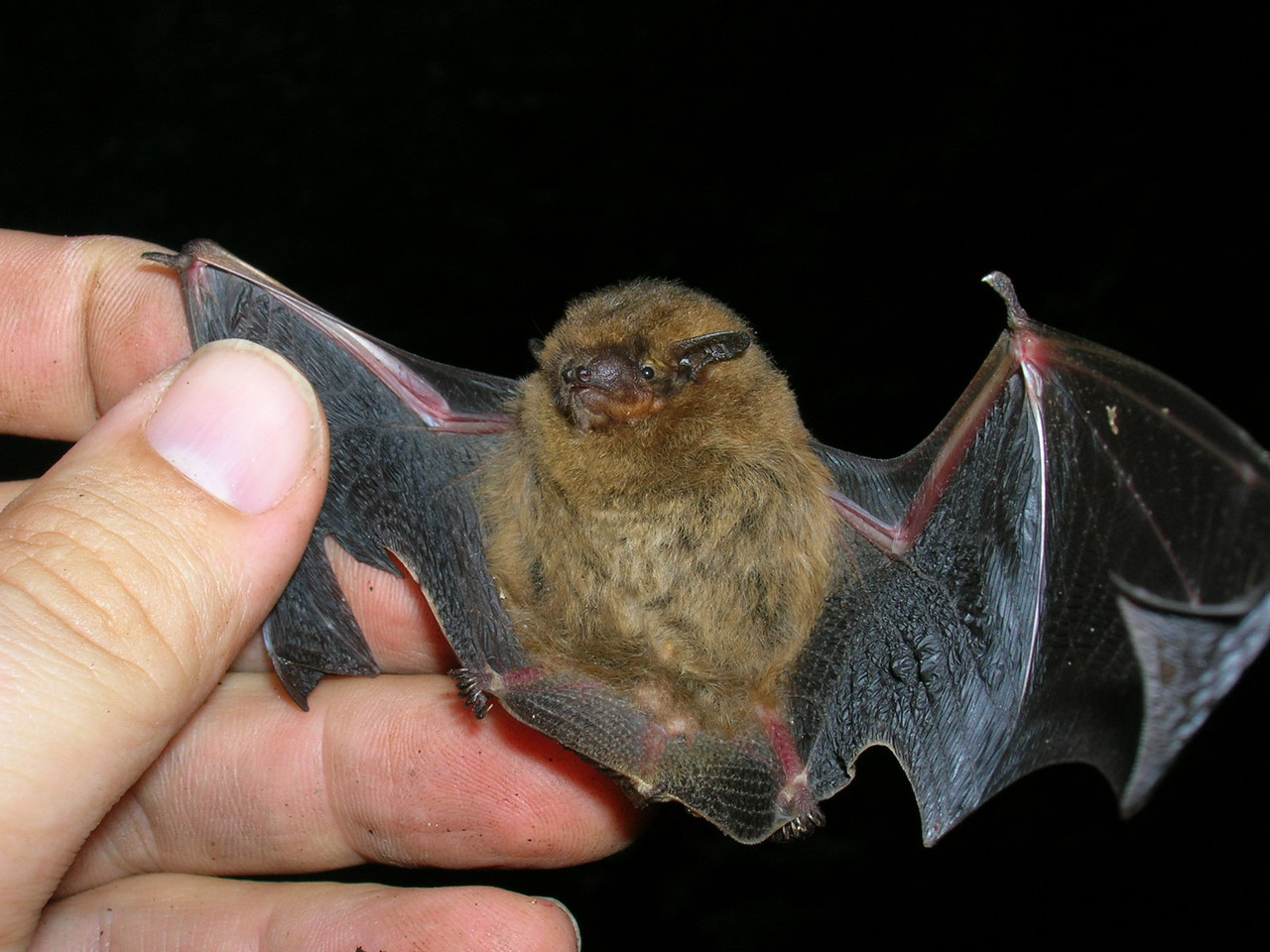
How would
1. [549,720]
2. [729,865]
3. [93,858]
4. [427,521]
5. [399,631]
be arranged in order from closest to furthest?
[549,720]
[427,521]
[93,858]
[399,631]
[729,865]

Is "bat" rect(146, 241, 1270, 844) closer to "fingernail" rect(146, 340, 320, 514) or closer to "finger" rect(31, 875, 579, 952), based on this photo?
"fingernail" rect(146, 340, 320, 514)

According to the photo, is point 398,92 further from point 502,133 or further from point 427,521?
point 427,521

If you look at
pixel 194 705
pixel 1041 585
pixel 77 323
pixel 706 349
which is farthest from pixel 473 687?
pixel 77 323

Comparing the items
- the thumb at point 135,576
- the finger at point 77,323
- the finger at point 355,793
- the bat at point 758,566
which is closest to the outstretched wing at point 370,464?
the bat at point 758,566

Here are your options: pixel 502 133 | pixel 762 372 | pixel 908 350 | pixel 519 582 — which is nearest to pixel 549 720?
pixel 519 582

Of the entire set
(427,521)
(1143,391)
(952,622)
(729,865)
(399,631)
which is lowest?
(729,865)

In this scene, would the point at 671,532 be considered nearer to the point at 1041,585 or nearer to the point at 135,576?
the point at 1041,585

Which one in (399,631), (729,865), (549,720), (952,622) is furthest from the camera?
(729,865)

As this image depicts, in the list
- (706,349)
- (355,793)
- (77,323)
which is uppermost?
(706,349)
